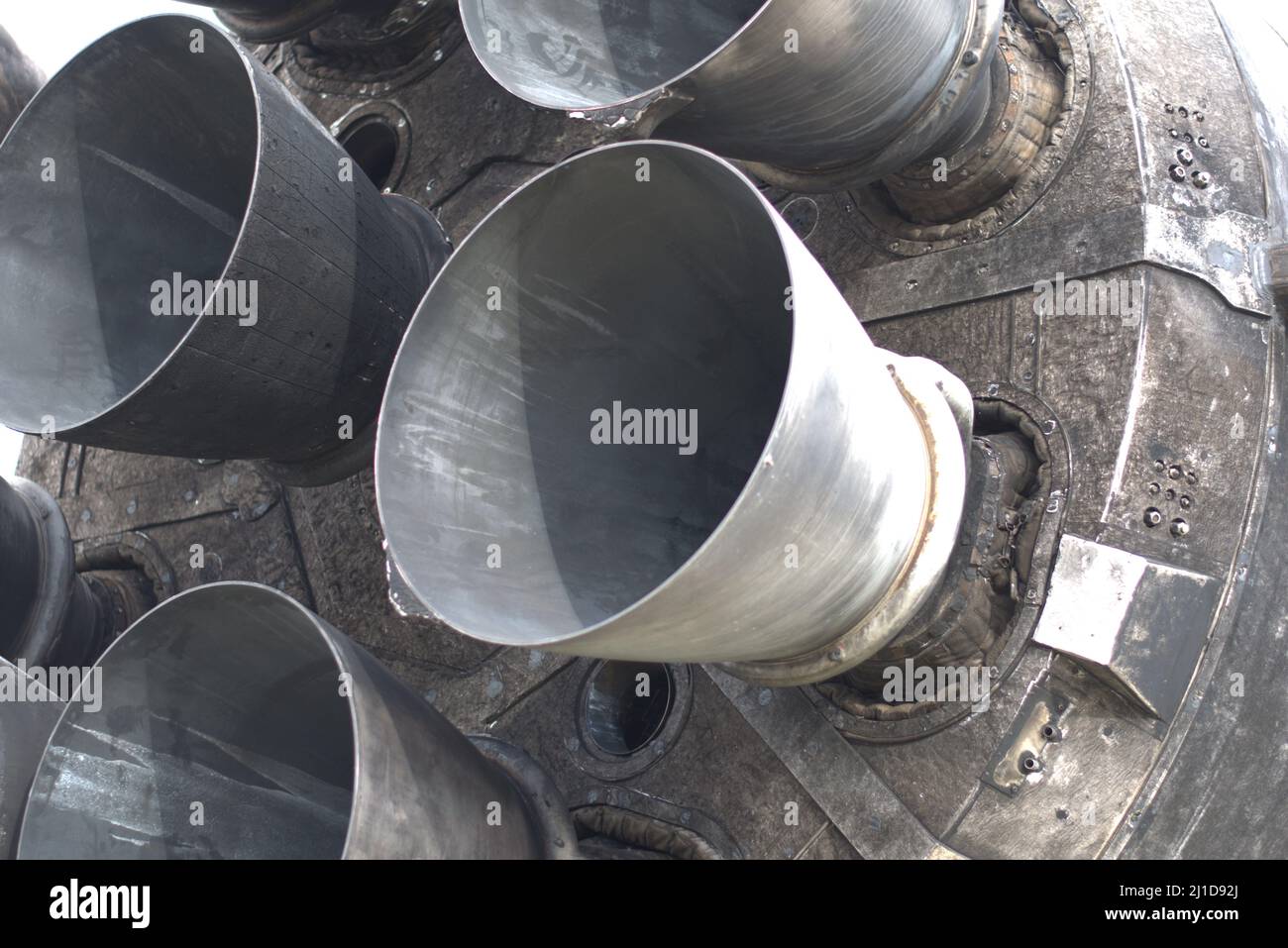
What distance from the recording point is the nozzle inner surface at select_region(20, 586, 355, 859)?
2865 millimetres

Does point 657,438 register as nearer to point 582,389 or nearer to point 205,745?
point 582,389

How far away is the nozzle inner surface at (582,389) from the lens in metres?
2.52

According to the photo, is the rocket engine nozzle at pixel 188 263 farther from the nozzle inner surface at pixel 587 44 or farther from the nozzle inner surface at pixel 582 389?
the nozzle inner surface at pixel 582 389

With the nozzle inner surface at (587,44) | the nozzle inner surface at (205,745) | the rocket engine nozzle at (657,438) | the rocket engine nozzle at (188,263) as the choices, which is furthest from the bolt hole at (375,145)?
the nozzle inner surface at (205,745)

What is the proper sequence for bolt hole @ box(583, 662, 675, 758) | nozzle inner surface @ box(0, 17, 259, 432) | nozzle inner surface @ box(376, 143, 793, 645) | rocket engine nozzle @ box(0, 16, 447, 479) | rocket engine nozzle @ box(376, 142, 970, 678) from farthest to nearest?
bolt hole @ box(583, 662, 675, 758), nozzle inner surface @ box(0, 17, 259, 432), rocket engine nozzle @ box(0, 16, 447, 479), nozzle inner surface @ box(376, 143, 793, 645), rocket engine nozzle @ box(376, 142, 970, 678)

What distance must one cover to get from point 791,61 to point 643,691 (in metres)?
1.84

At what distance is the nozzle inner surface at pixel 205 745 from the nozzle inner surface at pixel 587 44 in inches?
51.8

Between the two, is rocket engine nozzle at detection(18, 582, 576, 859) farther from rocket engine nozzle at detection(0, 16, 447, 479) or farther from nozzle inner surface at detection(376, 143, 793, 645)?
rocket engine nozzle at detection(0, 16, 447, 479)

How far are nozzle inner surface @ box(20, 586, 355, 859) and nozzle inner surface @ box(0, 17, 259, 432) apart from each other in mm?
748

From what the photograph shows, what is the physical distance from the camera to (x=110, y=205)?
3.63 meters

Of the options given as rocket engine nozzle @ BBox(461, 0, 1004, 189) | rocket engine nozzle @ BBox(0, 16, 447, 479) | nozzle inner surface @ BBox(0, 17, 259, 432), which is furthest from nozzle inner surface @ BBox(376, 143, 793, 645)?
nozzle inner surface @ BBox(0, 17, 259, 432)

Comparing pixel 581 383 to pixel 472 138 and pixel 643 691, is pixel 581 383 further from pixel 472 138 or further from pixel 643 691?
pixel 472 138

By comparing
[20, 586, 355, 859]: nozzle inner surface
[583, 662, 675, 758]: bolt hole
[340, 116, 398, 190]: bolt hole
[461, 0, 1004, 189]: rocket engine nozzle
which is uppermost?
[461, 0, 1004, 189]: rocket engine nozzle

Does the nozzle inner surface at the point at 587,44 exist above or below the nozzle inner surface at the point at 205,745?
above
